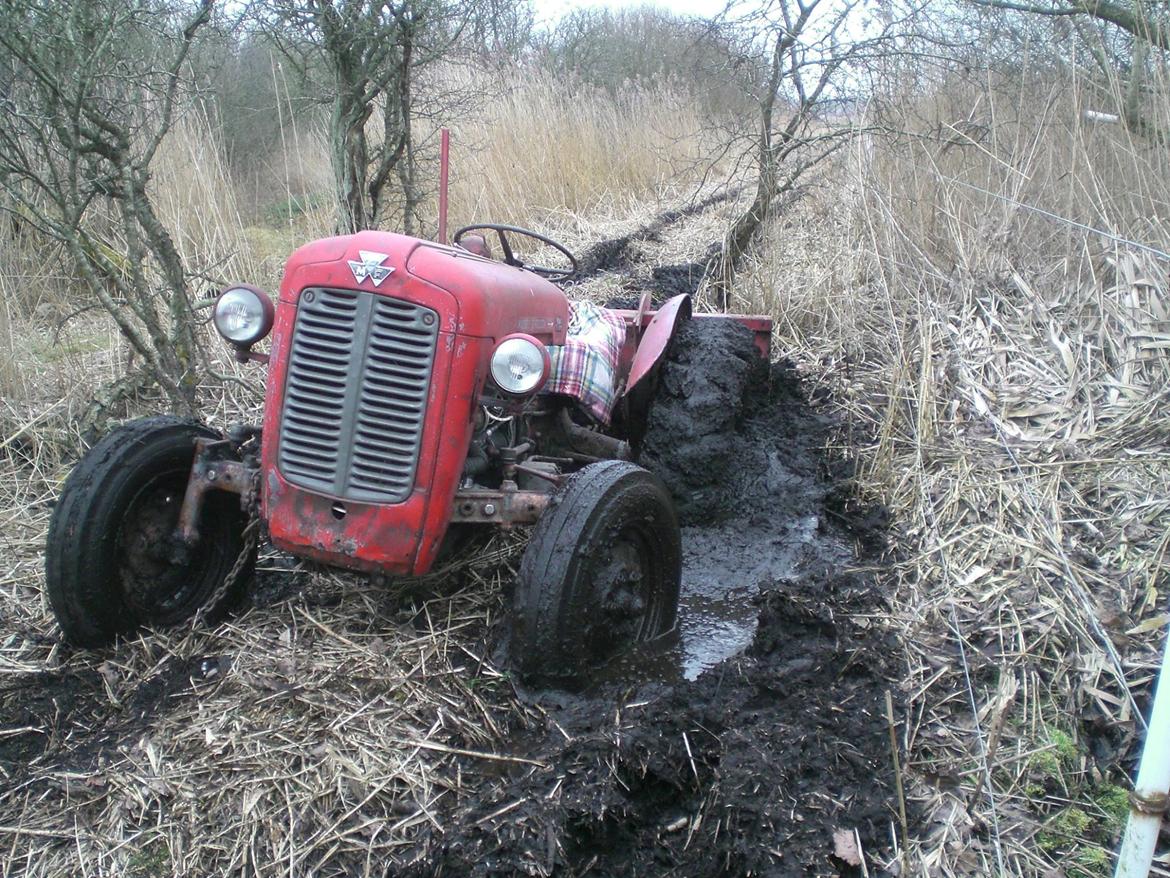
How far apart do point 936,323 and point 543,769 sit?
299 centimetres

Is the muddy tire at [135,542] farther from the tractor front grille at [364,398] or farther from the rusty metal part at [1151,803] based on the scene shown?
the rusty metal part at [1151,803]

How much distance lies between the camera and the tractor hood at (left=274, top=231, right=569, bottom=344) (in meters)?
2.62

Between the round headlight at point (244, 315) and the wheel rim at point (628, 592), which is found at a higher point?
the round headlight at point (244, 315)

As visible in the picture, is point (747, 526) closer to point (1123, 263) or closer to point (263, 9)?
point (1123, 263)

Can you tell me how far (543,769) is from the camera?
234cm

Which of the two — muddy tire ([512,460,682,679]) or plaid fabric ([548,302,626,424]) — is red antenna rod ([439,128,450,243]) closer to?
plaid fabric ([548,302,626,424])

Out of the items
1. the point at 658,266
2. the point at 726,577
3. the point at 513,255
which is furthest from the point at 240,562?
the point at 658,266

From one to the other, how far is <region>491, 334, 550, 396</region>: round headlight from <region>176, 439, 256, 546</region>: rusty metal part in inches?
33.5

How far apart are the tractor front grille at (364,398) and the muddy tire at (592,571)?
448mm

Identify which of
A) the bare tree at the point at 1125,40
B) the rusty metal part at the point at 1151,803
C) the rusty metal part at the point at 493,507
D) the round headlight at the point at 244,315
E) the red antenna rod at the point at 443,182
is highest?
the bare tree at the point at 1125,40

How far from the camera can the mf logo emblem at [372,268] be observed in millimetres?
2627

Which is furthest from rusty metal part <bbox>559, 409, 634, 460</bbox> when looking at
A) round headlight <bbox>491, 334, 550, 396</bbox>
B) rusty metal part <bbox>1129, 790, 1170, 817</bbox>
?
rusty metal part <bbox>1129, 790, 1170, 817</bbox>

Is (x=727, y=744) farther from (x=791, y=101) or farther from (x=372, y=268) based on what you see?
(x=791, y=101)

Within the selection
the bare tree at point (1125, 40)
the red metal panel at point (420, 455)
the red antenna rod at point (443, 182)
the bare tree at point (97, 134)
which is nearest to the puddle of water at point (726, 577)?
the red metal panel at point (420, 455)
